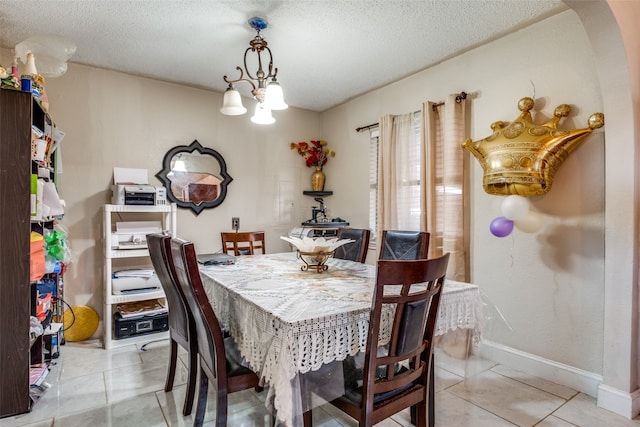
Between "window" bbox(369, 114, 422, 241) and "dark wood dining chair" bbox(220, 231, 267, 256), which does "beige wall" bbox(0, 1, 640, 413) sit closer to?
"window" bbox(369, 114, 422, 241)

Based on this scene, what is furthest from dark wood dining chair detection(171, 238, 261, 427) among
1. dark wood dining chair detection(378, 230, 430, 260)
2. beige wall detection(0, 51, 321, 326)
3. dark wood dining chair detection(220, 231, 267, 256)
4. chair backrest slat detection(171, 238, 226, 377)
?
beige wall detection(0, 51, 321, 326)

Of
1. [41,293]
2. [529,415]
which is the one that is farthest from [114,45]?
[529,415]

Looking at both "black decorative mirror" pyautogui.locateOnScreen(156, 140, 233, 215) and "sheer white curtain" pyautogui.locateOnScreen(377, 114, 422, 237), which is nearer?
"sheer white curtain" pyautogui.locateOnScreen(377, 114, 422, 237)

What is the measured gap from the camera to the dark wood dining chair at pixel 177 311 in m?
1.69

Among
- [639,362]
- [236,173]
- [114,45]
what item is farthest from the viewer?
[236,173]

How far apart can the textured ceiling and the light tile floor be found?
242 cm

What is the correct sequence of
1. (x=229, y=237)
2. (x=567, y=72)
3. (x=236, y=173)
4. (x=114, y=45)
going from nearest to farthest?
(x=567, y=72) → (x=114, y=45) → (x=229, y=237) → (x=236, y=173)

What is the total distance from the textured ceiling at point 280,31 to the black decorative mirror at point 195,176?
0.78m

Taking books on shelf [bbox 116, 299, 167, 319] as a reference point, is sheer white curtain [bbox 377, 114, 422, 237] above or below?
above

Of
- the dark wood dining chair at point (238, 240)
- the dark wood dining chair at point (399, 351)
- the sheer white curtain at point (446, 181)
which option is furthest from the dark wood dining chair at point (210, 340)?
Result: the sheer white curtain at point (446, 181)

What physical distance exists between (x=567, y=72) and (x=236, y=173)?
313cm

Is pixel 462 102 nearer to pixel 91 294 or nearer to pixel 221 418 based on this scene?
pixel 221 418

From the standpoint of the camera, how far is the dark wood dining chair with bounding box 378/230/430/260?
2232mm

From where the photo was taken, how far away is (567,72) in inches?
91.4
